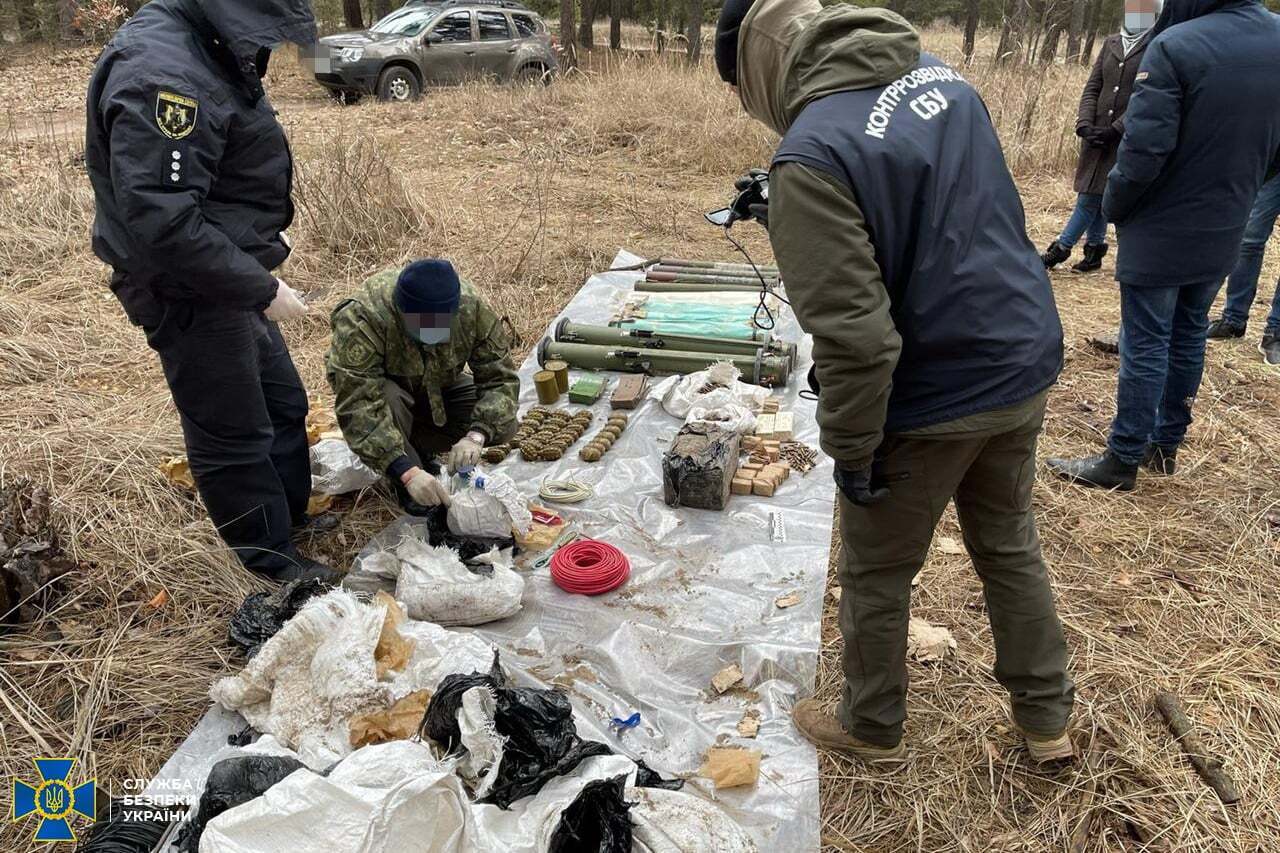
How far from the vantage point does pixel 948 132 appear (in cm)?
182

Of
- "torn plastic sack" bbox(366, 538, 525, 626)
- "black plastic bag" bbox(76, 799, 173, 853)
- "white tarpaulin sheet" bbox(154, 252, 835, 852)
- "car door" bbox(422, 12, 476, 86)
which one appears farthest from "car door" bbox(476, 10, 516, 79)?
"black plastic bag" bbox(76, 799, 173, 853)

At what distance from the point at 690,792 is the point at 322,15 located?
25684mm

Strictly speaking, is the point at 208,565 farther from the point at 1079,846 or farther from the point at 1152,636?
the point at 1152,636

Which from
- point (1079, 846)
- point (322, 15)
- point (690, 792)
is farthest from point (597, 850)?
point (322, 15)

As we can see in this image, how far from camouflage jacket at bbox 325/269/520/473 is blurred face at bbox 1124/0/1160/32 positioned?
3459 millimetres

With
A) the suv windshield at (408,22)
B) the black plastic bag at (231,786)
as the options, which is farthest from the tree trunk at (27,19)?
the black plastic bag at (231,786)

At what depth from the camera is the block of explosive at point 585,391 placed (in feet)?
14.4

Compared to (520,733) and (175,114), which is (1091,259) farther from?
(175,114)

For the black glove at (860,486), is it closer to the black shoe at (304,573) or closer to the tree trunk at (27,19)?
the black shoe at (304,573)

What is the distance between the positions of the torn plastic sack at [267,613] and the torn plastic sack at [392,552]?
0.28 metres

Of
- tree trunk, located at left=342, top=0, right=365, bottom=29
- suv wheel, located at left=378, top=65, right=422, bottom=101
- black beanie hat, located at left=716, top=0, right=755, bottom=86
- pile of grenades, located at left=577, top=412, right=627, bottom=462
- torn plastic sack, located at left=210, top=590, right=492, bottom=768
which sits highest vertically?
black beanie hat, located at left=716, top=0, right=755, bottom=86

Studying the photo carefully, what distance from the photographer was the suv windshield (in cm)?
1215

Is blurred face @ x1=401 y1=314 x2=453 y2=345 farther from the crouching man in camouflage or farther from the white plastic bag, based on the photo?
the white plastic bag

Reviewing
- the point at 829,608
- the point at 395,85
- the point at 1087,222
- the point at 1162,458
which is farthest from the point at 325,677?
the point at 395,85
